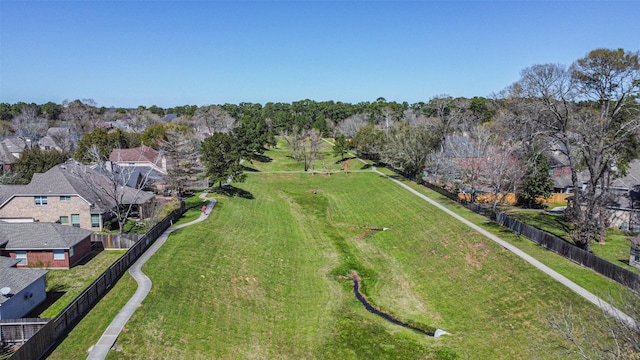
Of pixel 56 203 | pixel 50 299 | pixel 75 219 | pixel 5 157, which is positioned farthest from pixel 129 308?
pixel 5 157

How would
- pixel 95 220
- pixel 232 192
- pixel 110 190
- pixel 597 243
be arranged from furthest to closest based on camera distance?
pixel 232 192 < pixel 110 190 < pixel 95 220 < pixel 597 243

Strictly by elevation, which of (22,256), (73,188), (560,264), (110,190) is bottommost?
(22,256)

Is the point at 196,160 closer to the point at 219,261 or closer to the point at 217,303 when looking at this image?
the point at 219,261

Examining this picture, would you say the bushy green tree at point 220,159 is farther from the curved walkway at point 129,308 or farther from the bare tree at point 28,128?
the bare tree at point 28,128

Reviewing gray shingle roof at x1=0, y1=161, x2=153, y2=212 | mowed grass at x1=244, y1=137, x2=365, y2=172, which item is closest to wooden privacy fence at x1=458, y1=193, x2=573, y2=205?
mowed grass at x1=244, y1=137, x2=365, y2=172


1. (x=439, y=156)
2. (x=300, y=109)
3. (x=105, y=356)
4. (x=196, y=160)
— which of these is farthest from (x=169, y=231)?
(x=300, y=109)

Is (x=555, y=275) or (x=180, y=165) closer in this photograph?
(x=555, y=275)

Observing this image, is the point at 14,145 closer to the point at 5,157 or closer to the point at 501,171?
the point at 5,157
